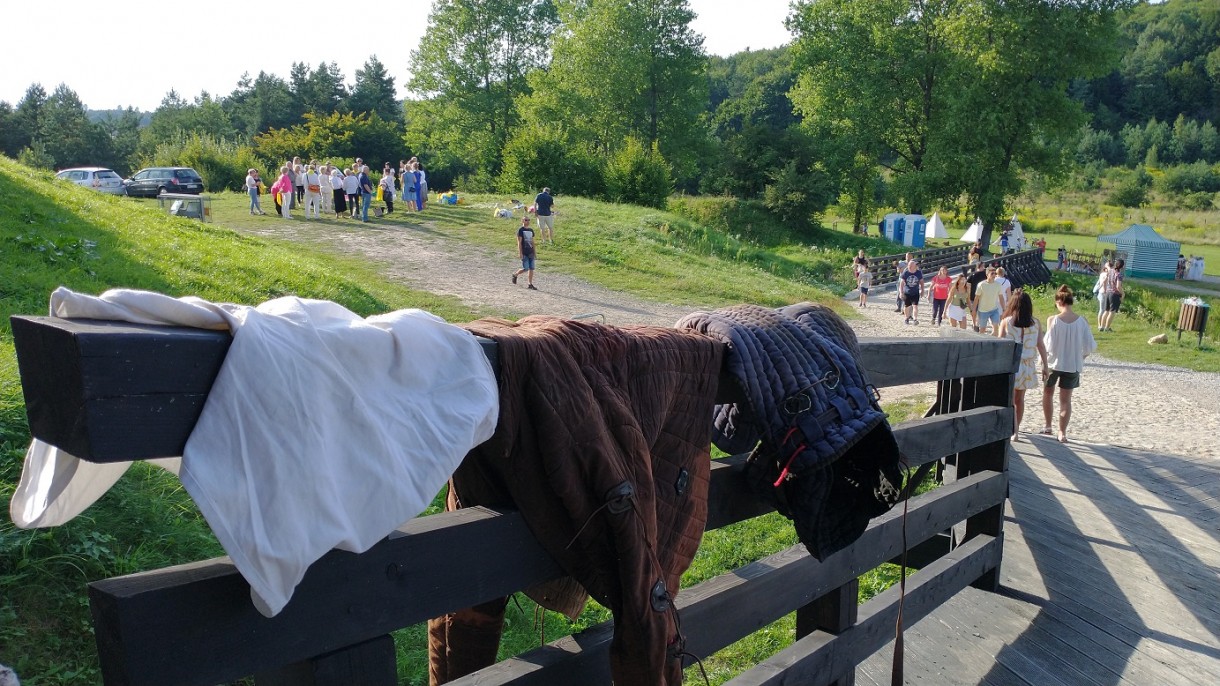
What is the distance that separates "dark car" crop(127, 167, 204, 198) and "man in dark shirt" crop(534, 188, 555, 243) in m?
17.4

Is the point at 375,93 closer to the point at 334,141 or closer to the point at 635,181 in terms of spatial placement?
the point at 334,141

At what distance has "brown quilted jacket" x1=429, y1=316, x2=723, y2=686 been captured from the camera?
199cm

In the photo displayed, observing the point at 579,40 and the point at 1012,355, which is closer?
the point at 1012,355

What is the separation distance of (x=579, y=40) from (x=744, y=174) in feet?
41.1

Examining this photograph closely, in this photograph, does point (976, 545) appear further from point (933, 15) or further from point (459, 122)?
point (459, 122)

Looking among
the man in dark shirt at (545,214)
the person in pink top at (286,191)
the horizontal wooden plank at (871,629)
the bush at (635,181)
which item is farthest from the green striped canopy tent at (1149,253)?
the horizontal wooden plank at (871,629)

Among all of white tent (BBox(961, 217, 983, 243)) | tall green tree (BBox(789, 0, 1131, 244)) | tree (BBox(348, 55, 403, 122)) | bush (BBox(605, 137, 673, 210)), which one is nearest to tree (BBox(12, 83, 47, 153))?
tree (BBox(348, 55, 403, 122))

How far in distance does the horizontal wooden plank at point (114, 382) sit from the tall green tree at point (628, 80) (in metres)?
52.0

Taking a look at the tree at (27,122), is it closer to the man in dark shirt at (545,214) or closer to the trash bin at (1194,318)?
the man in dark shirt at (545,214)

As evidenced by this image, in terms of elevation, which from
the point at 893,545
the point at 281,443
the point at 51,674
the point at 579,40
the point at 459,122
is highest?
the point at 579,40

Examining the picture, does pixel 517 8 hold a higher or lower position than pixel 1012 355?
higher

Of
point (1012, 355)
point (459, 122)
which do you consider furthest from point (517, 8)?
point (1012, 355)

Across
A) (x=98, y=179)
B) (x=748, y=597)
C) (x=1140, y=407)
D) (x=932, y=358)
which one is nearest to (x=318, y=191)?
(x=98, y=179)

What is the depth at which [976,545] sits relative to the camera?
486cm
